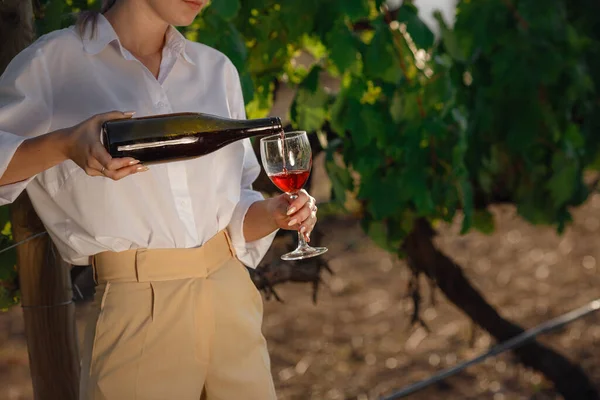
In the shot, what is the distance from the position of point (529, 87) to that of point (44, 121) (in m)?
2.24

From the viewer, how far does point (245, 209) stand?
81.4 inches

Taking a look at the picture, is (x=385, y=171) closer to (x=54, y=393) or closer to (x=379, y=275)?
(x=54, y=393)

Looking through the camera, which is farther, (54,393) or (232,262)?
(54,393)

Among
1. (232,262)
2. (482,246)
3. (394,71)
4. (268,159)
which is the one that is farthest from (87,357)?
(482,246)

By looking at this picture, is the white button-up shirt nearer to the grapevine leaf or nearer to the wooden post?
the wooden post

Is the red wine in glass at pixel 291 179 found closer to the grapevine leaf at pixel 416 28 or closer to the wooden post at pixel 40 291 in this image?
the wooden post at pixel 40 291

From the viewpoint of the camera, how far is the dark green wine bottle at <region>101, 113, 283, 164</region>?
161cm

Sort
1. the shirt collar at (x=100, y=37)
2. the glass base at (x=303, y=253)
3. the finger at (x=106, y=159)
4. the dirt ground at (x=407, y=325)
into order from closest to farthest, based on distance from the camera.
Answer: the finger at (x=106, y=159), the shirt collar at (x=100, y=37), the glass base at (x=303, y=253), the dirt ground at (x=407, y=325)

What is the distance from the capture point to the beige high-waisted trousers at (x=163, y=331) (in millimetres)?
1822

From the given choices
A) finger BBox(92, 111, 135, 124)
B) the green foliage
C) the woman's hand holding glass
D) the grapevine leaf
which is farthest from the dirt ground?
finger BBox(92, 111, 135, 124)

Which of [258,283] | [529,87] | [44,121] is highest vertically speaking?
[44,121]

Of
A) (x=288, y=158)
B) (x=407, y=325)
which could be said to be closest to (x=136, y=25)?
(x=288, y=158)

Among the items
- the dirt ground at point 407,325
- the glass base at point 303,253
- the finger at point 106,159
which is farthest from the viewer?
the dirt ground at point 407,325

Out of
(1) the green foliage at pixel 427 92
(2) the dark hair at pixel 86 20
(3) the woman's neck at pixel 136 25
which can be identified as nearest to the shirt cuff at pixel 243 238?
(3) the woman's neck at pixel 136 25
